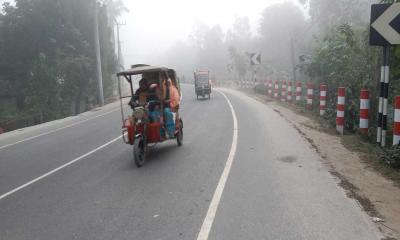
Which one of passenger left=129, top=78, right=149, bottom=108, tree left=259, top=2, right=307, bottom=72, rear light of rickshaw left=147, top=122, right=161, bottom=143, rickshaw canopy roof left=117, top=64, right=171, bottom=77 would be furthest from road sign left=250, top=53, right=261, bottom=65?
tree left=259, top=2, right=307, bottom=72

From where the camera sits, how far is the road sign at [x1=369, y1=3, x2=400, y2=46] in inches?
359

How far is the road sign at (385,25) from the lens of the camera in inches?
359

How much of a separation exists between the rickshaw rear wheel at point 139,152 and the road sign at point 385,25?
5313 mm

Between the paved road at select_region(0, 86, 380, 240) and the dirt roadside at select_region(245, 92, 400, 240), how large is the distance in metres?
0.19

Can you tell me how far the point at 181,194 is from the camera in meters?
7.34

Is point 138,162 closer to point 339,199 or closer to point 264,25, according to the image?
point 339,199

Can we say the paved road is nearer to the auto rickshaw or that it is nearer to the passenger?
the auto rickshaw

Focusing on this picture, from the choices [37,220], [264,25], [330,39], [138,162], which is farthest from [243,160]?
[264,25]

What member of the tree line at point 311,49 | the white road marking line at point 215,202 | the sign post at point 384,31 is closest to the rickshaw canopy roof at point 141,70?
the white road marking line at point 215,202

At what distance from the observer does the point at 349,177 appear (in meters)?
8.00

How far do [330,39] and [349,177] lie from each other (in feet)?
48.3

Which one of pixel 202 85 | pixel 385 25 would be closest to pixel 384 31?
pixel 385 25

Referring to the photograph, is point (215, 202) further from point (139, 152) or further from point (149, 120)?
point (149, 120)

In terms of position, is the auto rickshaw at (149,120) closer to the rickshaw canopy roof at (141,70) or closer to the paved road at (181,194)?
the rickshaw canopy roof at (141,70)
